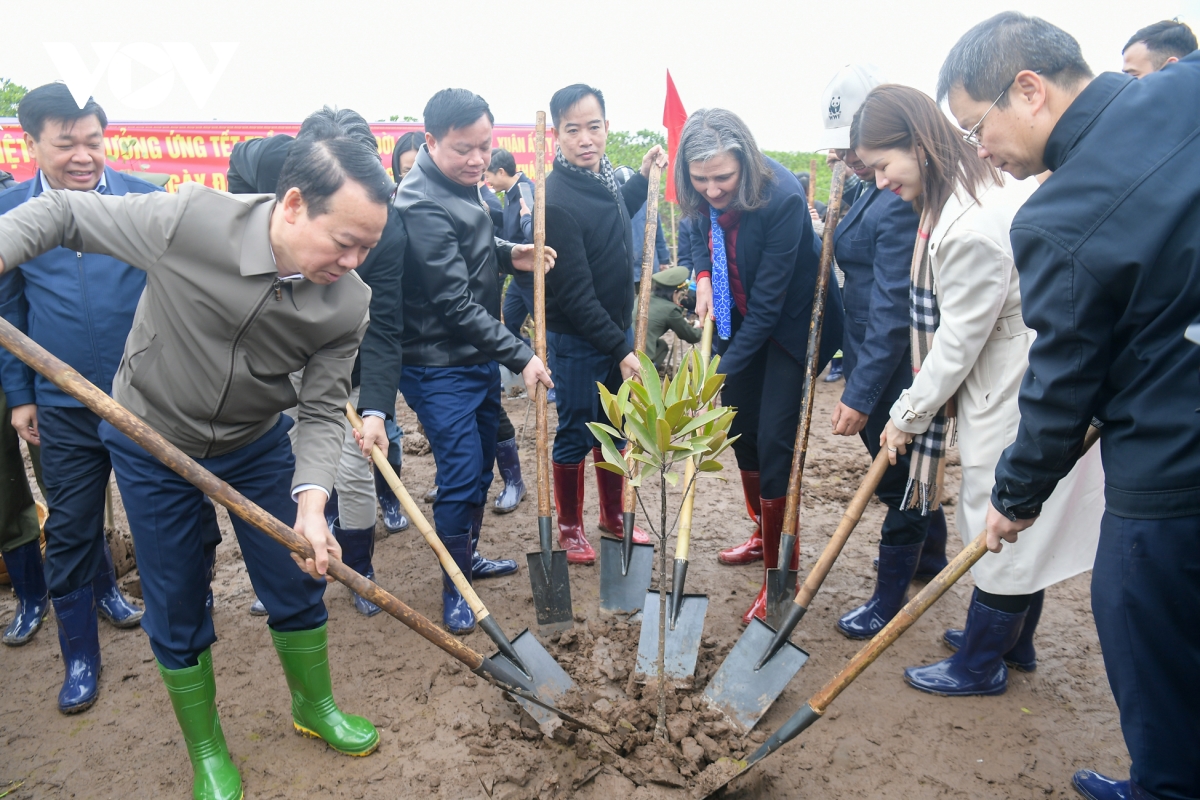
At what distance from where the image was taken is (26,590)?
3609 millimetres

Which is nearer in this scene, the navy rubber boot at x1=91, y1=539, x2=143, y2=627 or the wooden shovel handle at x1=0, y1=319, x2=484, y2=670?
the wooden shovel handle at x1=0, y1=319, x2=484, y2=670

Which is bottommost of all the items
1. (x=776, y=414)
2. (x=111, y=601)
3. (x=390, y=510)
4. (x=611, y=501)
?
(x=390, y=510)

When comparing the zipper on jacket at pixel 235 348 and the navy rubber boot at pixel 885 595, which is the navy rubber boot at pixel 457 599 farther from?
the navy rubber boot at pixel 885 595

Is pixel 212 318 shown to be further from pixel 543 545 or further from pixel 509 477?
pixel 509 477

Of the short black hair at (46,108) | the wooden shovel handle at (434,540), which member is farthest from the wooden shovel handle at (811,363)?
the short black hair at (46,108)

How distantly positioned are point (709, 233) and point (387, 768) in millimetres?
2741

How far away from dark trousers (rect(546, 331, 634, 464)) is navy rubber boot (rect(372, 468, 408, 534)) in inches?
46.5

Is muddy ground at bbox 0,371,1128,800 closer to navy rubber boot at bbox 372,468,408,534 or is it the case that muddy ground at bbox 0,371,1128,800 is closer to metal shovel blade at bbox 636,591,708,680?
metal shovel blade at bbox 636,591,708,680

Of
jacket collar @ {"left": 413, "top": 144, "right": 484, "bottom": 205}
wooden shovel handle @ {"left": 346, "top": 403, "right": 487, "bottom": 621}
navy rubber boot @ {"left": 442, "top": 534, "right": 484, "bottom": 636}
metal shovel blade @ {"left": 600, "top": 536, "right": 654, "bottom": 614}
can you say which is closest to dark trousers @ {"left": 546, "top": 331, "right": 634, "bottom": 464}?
metal shovel blade @ {"left": 600, "top": 536, "right": 654, "bottom": 614}

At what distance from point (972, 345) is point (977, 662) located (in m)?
1.25

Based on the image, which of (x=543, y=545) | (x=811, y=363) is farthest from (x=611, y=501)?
(x=811, y=363)

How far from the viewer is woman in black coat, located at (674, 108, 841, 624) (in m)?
3.31

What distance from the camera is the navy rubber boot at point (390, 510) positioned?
4695 millimetres

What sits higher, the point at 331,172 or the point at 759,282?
the point at 331,172
